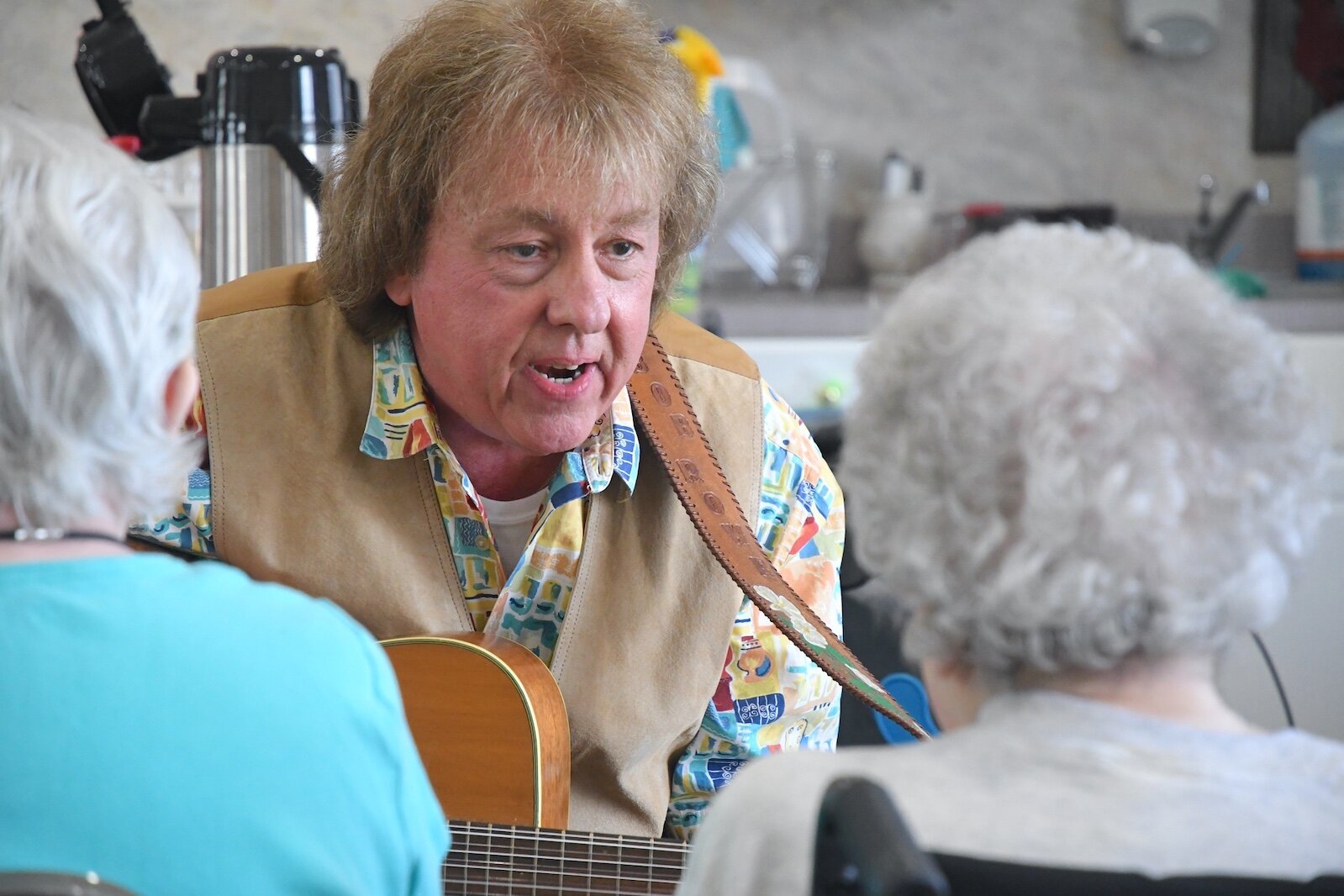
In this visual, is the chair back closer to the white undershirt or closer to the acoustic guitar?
the acoustic guitar

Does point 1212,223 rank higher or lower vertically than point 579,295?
lower

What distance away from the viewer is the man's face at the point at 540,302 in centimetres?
133

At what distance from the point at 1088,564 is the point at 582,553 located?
30.8 inches

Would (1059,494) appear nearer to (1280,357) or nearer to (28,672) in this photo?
(1280,357)

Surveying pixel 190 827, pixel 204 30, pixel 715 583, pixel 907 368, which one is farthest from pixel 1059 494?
pixel 204 30

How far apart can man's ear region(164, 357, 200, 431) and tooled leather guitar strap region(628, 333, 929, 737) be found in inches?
26.0

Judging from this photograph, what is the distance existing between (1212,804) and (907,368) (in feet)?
0.80

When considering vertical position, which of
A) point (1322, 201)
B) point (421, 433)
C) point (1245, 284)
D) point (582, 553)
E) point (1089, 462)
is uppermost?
point (1089, 462)

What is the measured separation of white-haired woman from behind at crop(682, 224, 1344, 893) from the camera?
64 cm

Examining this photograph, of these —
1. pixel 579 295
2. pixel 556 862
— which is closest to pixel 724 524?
pixel 579 295

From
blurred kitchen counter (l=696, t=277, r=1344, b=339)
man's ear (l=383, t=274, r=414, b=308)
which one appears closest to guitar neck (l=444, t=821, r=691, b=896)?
man's ear (l=383, t=274, r=414, b=308)

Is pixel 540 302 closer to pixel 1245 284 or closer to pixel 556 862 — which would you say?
pixel 556 862

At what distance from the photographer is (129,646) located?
679 mm

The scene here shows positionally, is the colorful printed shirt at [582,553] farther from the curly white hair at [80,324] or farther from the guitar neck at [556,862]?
the curly white hair at [80,324]
